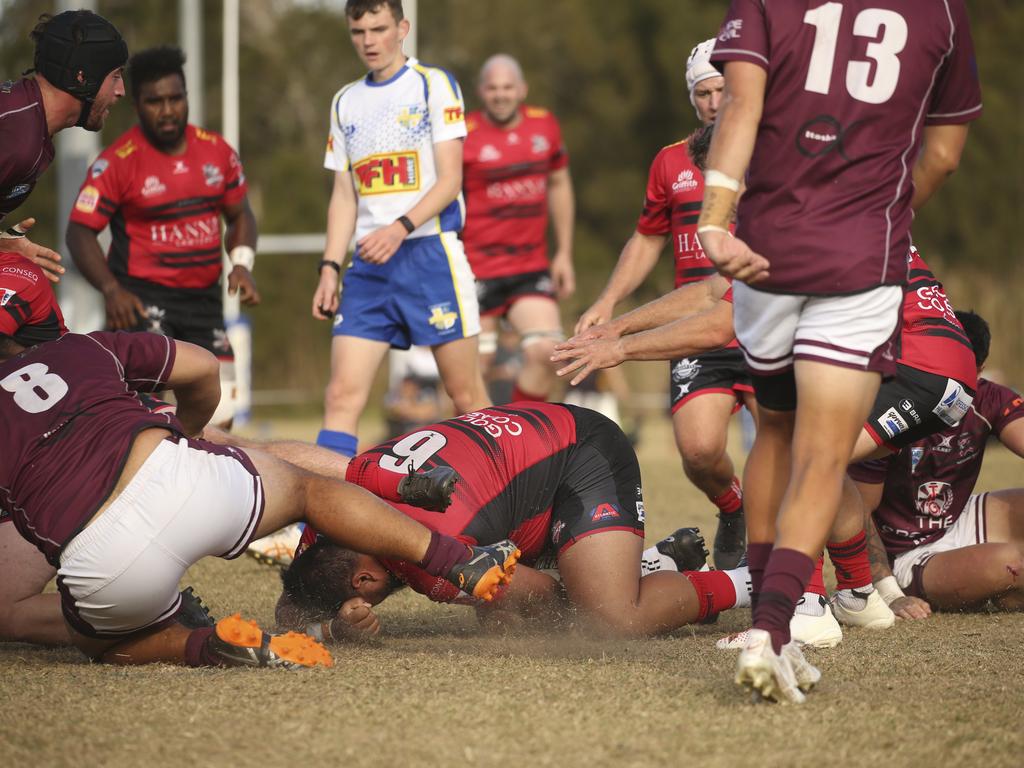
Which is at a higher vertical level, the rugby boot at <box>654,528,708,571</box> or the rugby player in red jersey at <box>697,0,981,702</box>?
the rugby player in red jersey at <box>697,0,981,702</box>

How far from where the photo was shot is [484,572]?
3895mm

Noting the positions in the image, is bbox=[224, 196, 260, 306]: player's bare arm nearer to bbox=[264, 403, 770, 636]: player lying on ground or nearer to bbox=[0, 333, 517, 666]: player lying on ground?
bbox=[264, 403, 770, 636]: player lying on ground

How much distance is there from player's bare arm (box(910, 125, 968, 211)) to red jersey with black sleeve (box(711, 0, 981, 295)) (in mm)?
274

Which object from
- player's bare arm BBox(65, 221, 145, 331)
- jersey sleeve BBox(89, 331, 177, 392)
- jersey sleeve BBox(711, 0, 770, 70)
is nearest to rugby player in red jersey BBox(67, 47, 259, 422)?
player's bare arm BBox(65, 221, 145, 331)

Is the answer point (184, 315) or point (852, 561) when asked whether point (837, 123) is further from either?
point (184, 315)

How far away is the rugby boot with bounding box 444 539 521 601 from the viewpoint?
153 inches

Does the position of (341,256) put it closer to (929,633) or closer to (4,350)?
(4,350)

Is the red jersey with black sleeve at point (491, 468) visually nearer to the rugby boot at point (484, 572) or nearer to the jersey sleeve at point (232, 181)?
the rugby boot at point (484, 572)

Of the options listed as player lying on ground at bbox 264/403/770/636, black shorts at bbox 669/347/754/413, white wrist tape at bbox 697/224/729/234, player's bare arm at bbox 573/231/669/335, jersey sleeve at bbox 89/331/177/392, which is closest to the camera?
white wrist tape at bbox 697/224/729/234

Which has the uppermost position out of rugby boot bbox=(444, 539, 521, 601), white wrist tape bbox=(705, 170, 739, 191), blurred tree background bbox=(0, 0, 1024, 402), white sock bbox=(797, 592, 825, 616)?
white wrist tape bbox=(705, 170, 739, 191)

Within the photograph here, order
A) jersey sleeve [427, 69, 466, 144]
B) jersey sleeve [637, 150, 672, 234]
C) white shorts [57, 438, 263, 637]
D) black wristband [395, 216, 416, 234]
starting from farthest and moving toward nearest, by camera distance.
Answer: jersey sleeve [427, 69, 466, 144] → black wristband [395, 216, 416, 234] → jersey sleeve [637, 150, 672, 234] → white shorts [57, 438, 263, 637]

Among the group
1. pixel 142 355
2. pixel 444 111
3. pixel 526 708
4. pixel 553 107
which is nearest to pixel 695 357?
pixel 444 111

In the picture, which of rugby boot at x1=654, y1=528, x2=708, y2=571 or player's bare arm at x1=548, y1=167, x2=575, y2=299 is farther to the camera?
player's bare arm at x1=548, y1=167, x2=575, y2=299

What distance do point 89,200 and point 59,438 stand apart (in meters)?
3.80
